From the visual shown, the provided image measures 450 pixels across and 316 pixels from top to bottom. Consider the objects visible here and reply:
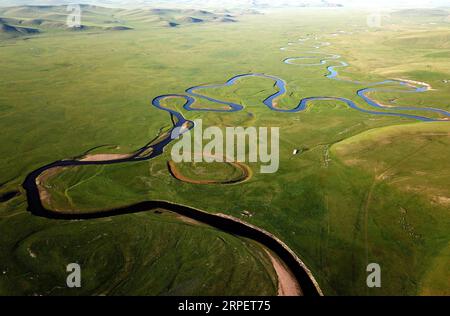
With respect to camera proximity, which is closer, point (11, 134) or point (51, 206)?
point (51, 206)

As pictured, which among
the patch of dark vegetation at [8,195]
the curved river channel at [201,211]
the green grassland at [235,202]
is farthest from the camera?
the patch of dark vegetation at [8,195]

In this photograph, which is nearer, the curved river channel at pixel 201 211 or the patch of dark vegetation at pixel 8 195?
the curved river channel at pixel 201 211

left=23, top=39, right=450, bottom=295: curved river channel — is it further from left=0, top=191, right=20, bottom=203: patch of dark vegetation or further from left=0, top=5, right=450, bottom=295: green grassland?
left=0, top=191, right=20, bottom=203: patch of dark vegetation

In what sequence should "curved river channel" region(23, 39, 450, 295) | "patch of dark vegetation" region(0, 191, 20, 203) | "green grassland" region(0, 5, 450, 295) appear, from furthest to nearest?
"patch of dark vegetation" region(0, 191, 20, 203) < "curved river channel" region(23, 39, 450, 295) < "green grassland" region(0, 5, 450, 295)

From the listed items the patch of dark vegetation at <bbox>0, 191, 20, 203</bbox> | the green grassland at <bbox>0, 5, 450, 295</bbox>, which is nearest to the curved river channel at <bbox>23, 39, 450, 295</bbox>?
the green grassland at <bbox>0, 5, 450, 295</bbox>

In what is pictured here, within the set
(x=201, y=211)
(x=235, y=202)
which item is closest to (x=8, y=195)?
(x=201, y=211)

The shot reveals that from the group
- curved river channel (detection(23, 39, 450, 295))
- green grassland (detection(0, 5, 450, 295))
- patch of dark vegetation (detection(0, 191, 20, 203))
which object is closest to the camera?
green grassland (detection(0, 5, 450, 295))

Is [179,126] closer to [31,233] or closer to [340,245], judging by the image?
[31,233]

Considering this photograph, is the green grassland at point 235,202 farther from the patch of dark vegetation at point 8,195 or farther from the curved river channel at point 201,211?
the patch of dark vegetation at point 8,195

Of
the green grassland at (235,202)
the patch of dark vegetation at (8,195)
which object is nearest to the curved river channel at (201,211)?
the green grassland at (235,202)

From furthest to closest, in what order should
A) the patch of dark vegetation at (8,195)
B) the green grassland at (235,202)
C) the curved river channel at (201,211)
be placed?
the patch of dark vegetation at (8,195) < the curved river channel at (201,211) < the green grassland at (235,202)
